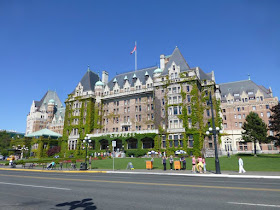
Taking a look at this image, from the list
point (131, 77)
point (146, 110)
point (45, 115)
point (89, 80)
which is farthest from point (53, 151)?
point (45, 115)

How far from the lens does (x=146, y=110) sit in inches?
2247

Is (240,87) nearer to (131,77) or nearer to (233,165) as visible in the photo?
(131,77)

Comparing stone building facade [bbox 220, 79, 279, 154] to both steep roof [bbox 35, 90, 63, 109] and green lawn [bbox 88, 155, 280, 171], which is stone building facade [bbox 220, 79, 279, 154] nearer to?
green lawn [bbox 88, 155, 280, 171]

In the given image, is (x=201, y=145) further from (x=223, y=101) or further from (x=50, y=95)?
(x=50, y=95)

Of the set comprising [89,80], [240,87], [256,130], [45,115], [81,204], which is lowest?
[81,204]

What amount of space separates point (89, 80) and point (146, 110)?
2606cm

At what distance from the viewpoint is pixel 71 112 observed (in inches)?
2623

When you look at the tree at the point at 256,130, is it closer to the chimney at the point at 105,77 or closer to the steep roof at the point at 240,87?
the steep roof at the point at 240,87

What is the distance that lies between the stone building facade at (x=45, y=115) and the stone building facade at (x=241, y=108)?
7432 cm

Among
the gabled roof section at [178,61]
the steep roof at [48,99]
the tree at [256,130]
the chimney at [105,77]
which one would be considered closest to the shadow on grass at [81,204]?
the tree at [256,130]

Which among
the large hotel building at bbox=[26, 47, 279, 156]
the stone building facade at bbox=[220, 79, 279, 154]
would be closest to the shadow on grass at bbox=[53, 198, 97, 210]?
the large hotel building at bbox=[26, 47, 279, 156]

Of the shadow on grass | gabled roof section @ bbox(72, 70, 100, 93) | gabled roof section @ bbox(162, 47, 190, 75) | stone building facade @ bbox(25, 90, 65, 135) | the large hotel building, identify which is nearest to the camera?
the shadow on grass

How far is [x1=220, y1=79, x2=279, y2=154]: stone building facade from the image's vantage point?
63688 millimetres

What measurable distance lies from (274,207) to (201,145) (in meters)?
39.5
